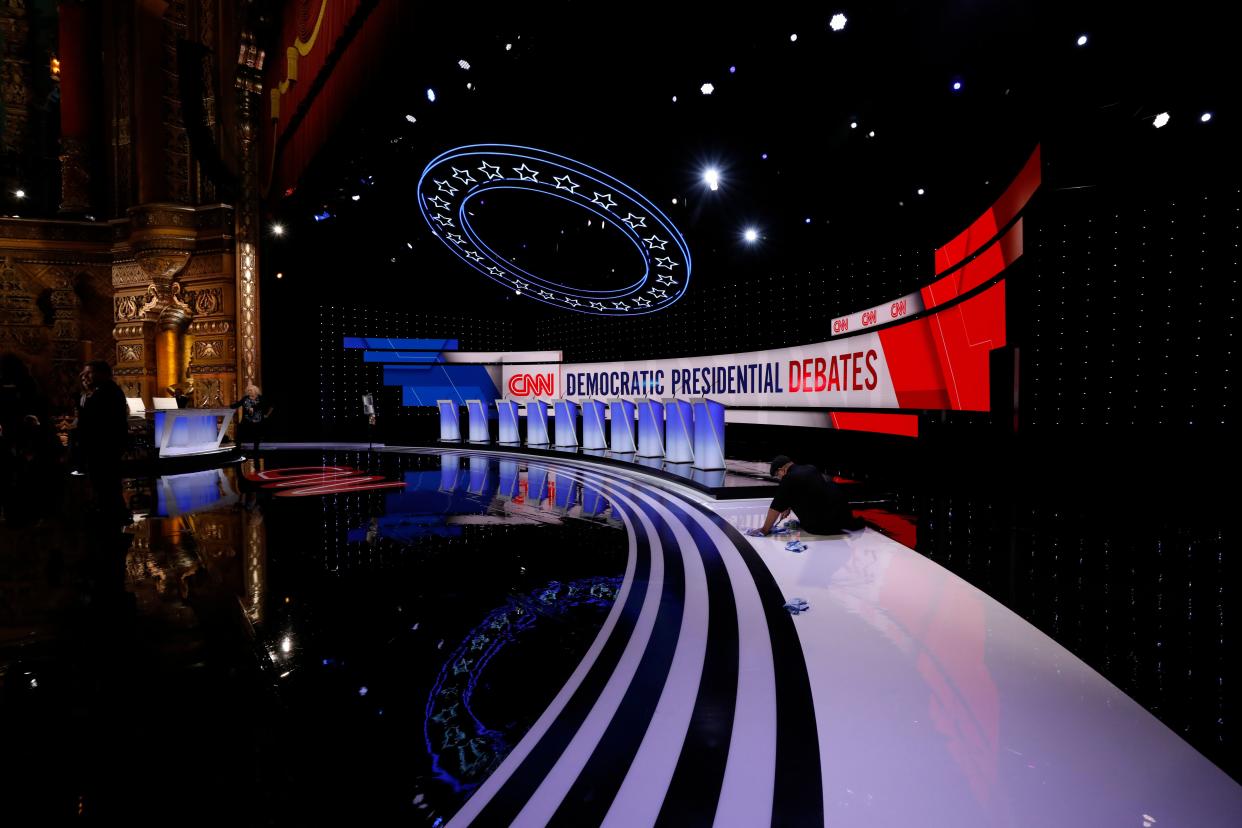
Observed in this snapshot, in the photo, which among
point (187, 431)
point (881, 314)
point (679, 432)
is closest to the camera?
point (881, 314)

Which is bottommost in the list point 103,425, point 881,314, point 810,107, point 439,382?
point 103,425

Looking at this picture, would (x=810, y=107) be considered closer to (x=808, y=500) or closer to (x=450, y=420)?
(x=808, y=500)

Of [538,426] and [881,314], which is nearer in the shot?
[881,314]

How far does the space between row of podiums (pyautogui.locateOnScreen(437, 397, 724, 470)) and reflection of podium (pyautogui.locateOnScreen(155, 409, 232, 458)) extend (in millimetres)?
4201

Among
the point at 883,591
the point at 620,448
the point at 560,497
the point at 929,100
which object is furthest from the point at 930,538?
the point at 620,448

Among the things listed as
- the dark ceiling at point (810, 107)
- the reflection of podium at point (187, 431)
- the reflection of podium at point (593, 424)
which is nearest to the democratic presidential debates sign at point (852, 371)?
the dark ceiling at point (810, 107)

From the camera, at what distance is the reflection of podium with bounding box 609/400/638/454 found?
9203 mm

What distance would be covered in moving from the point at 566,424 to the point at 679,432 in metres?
3.43

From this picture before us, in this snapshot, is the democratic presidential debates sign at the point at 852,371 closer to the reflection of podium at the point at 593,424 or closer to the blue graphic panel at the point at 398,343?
the reflection of podium at the point at 593,424

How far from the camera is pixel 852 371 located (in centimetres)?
743

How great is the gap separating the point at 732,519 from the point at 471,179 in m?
6.29

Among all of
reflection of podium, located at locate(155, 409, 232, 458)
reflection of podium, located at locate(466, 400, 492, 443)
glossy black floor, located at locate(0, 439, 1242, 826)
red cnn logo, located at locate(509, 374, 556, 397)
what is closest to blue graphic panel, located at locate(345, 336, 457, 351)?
red cnn logo, located at locate(509, 374, 556, 397)

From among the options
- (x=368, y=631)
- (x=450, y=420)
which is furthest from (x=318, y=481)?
(x=368, y=631)

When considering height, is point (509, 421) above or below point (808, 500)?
above
